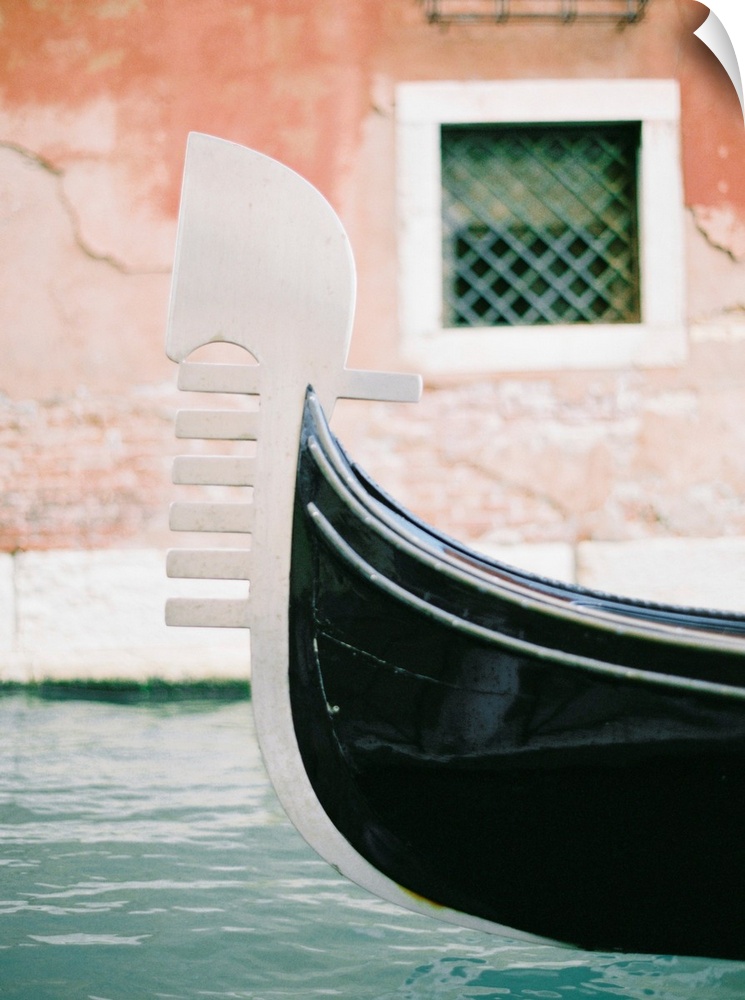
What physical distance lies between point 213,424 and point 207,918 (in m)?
0.90

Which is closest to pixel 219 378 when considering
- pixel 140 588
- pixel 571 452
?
pixel 140 588

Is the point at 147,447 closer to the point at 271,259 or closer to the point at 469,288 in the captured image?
the point at 469,288

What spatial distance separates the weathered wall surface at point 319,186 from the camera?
131 inches

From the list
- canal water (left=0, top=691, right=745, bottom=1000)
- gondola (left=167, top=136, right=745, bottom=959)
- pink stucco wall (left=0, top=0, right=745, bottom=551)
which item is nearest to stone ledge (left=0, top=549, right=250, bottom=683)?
pink stucco wall (left=0, top=0, right=745, bottom=551)

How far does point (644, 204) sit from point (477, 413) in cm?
91

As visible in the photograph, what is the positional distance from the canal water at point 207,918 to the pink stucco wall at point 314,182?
4.14 feet

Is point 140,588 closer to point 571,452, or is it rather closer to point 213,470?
point 571,452

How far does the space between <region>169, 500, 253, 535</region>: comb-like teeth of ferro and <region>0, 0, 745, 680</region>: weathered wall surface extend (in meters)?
2.07

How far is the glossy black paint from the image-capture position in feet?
3.91

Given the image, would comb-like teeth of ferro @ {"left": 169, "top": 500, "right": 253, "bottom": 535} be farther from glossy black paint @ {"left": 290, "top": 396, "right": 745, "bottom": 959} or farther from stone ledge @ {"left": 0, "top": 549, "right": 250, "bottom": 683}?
stone ledge @ {"left": 0, "top": 549, "right": 250, "bottom": 683}

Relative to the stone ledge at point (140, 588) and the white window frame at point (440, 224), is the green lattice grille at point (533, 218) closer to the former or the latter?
the white window frame at point (440, 224)

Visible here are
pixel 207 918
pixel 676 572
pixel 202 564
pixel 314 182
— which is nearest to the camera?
pixel 202 564

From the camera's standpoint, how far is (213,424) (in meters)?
1.26

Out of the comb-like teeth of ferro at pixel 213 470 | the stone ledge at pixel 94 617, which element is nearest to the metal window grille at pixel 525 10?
the stone ledge at pixel 94 617
